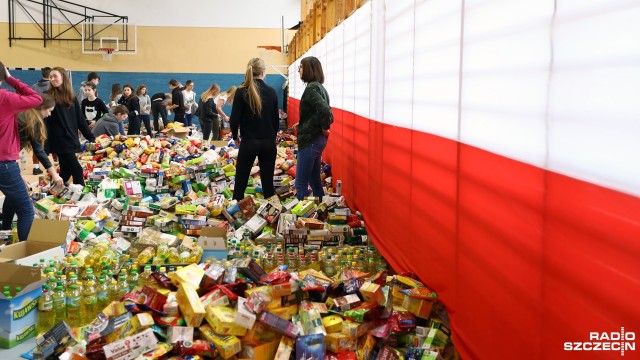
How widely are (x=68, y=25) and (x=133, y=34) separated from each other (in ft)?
7.00

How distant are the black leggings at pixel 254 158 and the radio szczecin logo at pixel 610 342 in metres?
4.72

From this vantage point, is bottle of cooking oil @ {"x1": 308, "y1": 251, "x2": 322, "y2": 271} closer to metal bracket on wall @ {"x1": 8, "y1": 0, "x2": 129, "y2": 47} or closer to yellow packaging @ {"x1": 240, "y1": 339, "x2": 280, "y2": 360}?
yellow packaging @ {"x1": 240, "y1": 339, "x2": 280, "y2": 360}

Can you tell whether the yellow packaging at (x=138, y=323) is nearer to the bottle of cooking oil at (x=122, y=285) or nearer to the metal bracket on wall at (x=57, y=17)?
the bottle of cooking oil at (x=122, y=285)

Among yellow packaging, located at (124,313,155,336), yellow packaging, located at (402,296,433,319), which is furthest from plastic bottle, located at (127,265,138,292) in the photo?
yellow packaging, located at (402,296,433,319)

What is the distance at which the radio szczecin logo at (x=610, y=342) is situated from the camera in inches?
65.9

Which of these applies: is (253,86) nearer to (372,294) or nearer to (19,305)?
(19,305)

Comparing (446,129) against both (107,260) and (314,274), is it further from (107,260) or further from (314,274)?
(107,260)

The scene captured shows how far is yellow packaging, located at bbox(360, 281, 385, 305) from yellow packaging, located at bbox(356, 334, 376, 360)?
224 millimetres

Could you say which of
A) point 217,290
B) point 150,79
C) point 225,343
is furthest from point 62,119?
point 150,79

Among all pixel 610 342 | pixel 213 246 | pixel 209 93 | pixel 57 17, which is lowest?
pixel 213 246

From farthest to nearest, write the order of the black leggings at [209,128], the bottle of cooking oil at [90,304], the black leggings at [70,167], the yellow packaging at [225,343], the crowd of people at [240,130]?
the black leggings at [209,128], the black leggings at [70,167], the crowd of people at [240,130], the bottle of cooking oil at [90,304], the yellow packaging at [225,343]

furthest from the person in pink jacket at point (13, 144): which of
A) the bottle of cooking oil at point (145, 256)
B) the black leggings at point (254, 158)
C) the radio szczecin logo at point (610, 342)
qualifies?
the radio szczecin logo at point (610, 342)

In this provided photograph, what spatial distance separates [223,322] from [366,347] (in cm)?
70

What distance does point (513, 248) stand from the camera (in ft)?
7.84
